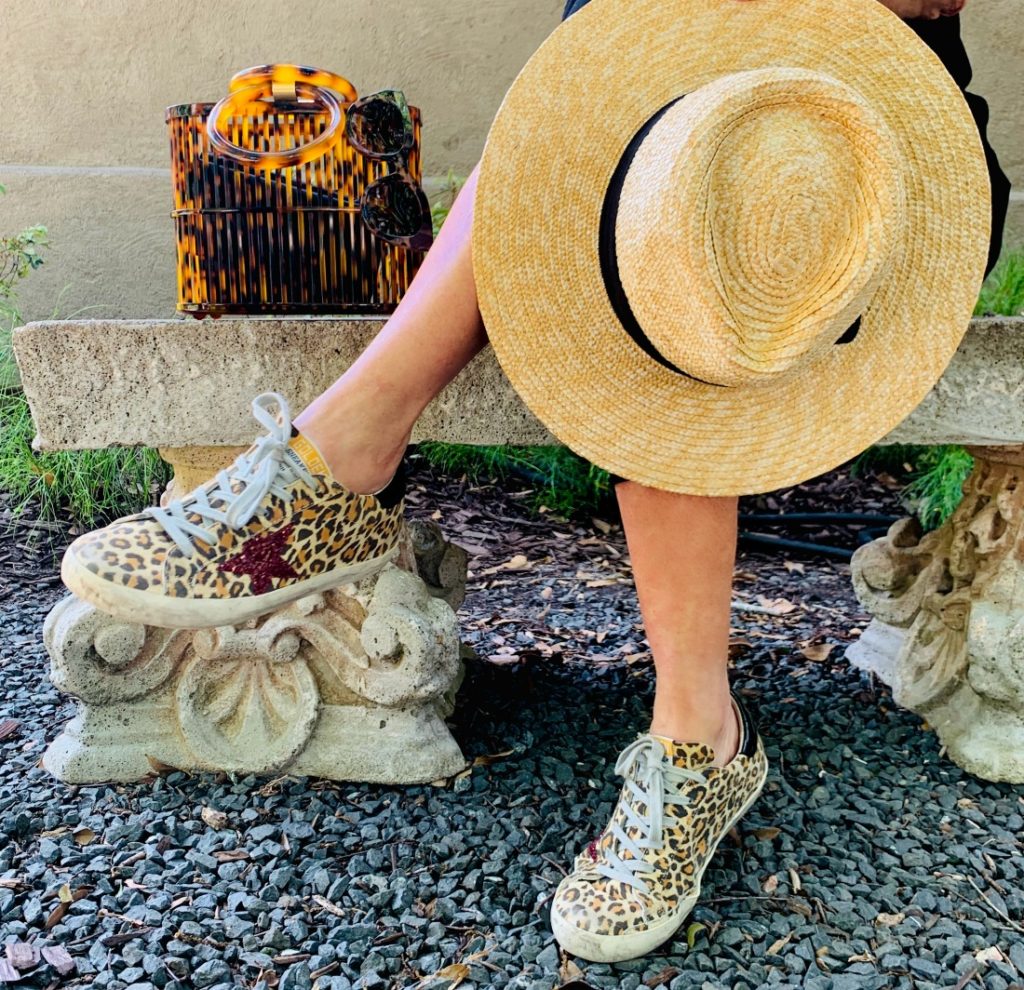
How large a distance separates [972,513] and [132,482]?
8.49 feet

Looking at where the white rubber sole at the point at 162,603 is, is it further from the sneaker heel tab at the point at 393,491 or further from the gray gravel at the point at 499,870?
the gray gravel at the point at 499,870

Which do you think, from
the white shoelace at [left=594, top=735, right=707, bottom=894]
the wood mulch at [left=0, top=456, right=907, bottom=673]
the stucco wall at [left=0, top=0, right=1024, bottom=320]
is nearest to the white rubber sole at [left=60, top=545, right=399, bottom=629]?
the white shoelace at [left=594, top=735, right=707, bottom=894]

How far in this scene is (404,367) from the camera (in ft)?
4.38

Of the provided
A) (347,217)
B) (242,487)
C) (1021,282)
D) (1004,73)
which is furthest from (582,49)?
(1004,73)

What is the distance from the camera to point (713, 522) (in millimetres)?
1316

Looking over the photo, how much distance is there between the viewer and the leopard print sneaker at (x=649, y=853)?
4.06 ft

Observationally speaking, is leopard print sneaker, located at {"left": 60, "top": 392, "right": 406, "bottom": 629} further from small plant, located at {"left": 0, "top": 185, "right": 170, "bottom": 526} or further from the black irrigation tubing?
the black irrigation tubing

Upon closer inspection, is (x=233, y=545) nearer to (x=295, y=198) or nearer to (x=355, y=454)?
(x=355, y=454)

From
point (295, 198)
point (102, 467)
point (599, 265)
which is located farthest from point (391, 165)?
point (102, 467)

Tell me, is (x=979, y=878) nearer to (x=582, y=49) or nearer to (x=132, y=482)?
(x=582, y=49)

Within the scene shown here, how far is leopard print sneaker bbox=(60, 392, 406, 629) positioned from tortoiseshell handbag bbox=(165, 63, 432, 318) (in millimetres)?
354

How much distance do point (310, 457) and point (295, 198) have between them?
0.50 meters

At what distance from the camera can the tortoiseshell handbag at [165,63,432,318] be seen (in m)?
1.57

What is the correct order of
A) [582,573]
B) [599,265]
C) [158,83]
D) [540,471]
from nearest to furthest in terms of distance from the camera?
1. [599,265]
2. [582,573]
3. [158,83]
4. [540,471]
